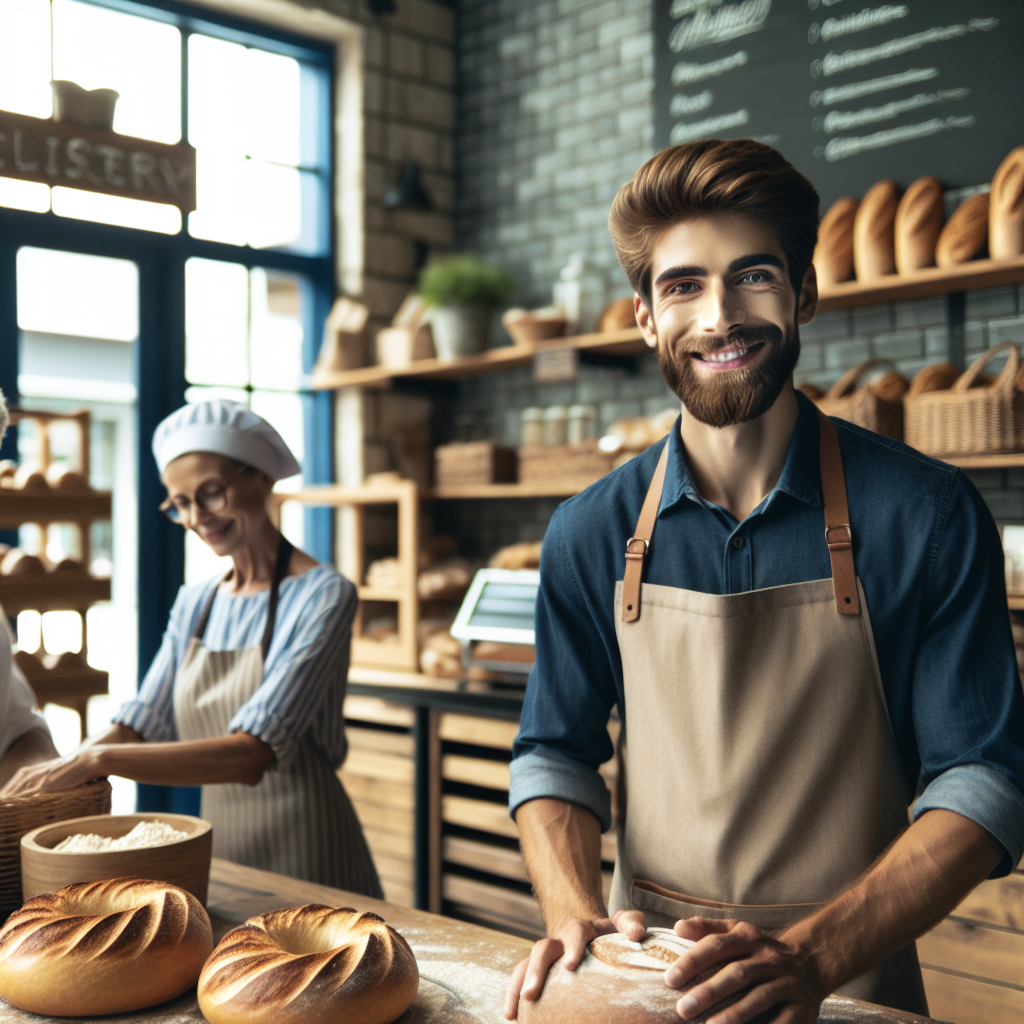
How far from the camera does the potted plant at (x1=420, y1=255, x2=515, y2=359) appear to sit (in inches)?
157

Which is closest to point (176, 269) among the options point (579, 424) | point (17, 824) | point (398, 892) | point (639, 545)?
point (579, 424)

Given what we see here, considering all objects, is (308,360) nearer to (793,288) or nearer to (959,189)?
(959,189)

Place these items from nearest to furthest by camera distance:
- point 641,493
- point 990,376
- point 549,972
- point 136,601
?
point 549,972
point 641,493
point 990,376
point 136,601

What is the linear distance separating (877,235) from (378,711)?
6.95ft

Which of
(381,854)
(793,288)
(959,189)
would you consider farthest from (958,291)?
(381,854)

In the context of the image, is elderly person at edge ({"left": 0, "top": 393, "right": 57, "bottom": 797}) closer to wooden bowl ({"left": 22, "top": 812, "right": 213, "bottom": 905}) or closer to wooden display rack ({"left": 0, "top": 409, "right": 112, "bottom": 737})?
wooden bowl ({"left": 22, "top": 812, "right": 213, "bottom": 905})

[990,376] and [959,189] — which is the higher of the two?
[959,189]

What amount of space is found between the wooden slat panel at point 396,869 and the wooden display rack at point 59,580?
1.07 meters

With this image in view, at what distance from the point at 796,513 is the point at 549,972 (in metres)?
0.62

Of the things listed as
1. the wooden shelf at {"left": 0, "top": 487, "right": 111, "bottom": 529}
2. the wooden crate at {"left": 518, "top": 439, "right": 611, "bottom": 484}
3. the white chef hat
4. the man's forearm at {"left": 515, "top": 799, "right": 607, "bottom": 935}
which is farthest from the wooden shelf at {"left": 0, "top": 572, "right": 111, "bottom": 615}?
the man's forearm at {"left": 515, "top": 799, "right": 607, "bottom": 935}

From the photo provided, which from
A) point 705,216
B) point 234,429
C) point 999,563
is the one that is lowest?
point 999,563

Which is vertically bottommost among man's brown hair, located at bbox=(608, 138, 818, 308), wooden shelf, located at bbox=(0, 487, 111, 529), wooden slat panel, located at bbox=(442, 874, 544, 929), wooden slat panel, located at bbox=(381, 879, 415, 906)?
wooden slat panel, located at bbox=(381, 879, 415, 906)

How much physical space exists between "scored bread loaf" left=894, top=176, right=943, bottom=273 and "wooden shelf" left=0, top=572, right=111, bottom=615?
2396 millimetres

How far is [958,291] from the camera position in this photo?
121 inches
